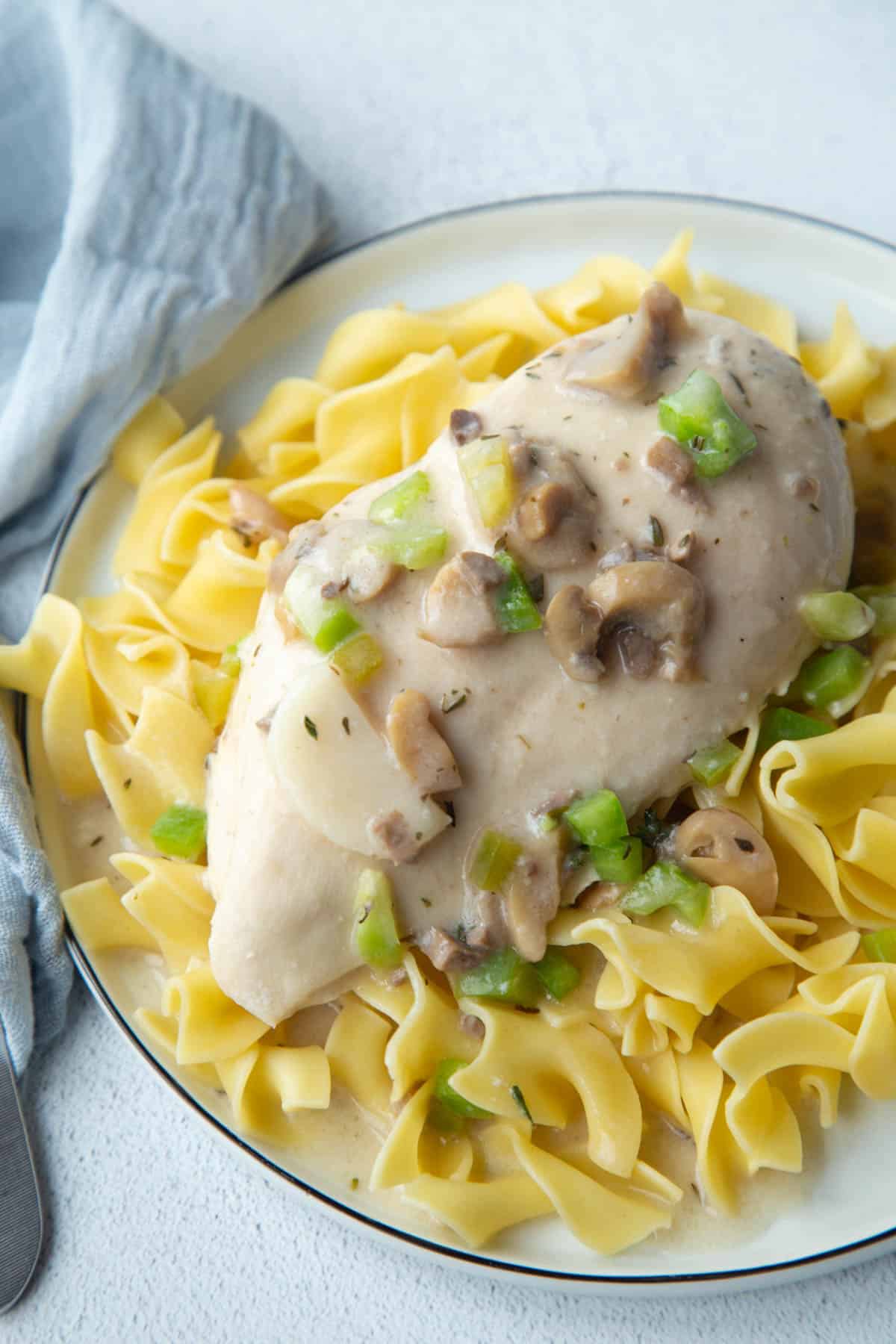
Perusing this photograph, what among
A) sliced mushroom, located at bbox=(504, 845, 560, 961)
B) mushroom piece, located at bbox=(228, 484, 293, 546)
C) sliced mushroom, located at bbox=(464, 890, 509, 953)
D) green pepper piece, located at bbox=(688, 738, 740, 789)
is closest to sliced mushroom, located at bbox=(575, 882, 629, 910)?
sliced mushroom, located at bbox=(504, 845, 560, 961)

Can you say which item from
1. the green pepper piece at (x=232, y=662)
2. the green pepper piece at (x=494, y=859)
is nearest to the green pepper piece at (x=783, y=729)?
the green pepper piece at (x=494, y=859)

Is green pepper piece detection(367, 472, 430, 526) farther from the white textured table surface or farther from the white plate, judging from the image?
the white textured table surface

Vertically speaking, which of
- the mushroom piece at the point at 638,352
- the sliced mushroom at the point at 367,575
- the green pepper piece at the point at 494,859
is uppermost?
the mushroom piece at the point at 638,352

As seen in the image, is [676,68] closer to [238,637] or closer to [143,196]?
[143,196]

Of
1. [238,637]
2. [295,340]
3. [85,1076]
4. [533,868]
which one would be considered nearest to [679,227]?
[295,340]

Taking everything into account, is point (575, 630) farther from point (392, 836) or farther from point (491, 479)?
point (392, 836)

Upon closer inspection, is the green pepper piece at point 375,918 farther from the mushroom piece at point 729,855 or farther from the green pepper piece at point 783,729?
the green pepper piece at point 783,729

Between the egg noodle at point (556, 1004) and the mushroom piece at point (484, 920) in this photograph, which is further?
the mushroom piece at point (484, 920)
